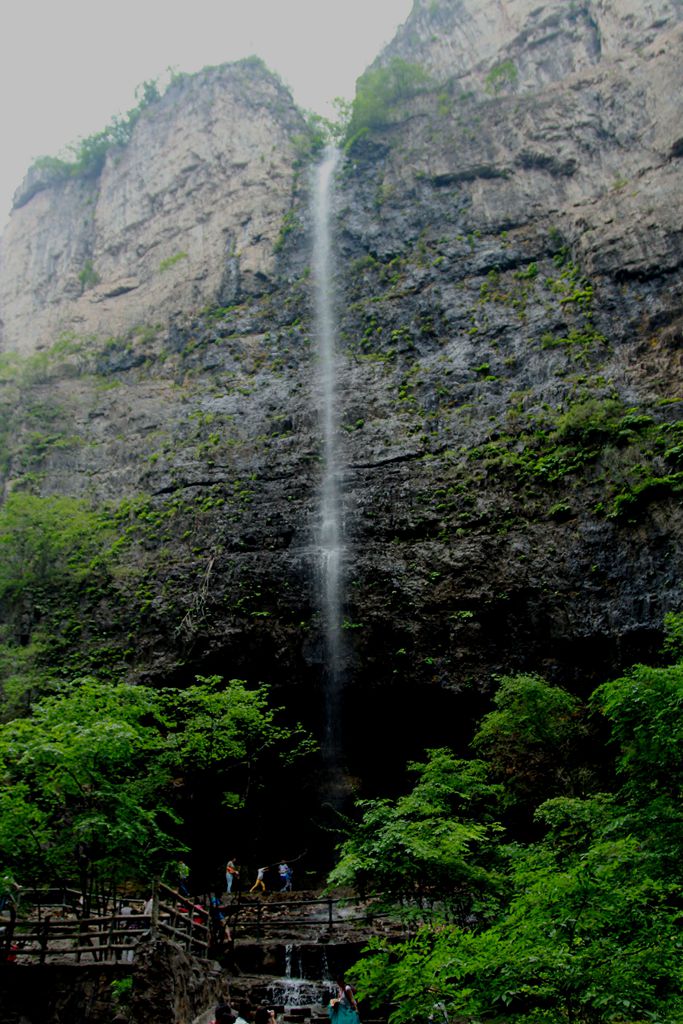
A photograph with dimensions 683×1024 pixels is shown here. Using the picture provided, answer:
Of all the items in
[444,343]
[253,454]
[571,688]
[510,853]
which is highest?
[444,343]

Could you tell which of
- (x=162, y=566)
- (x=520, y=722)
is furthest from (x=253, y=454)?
(x=520, y=722)

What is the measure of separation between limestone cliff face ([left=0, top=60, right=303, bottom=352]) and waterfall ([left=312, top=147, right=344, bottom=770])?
234 centimetres

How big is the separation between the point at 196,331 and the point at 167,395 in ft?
12.5

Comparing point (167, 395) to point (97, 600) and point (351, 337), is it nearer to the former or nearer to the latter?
point (351, 337)

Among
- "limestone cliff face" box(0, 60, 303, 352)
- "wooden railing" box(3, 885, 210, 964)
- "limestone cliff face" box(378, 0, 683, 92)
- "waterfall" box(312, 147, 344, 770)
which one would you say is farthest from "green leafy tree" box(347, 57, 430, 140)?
"wooden railing" box(3, 885, 210, 964)

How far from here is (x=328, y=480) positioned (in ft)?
67.0

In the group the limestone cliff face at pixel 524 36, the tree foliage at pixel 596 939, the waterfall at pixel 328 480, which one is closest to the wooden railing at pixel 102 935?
the tree foliage at pixel 596 939

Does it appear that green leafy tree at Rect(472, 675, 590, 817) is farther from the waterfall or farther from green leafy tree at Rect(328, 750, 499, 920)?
the waterfall

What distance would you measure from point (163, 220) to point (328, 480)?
2285 centimetres

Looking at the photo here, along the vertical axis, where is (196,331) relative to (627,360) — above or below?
above

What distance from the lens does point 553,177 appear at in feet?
90.1

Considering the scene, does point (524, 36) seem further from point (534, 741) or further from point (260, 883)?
point (260, 883)

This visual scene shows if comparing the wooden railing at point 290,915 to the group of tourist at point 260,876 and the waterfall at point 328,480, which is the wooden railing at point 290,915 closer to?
the group of tourist at point 260,876

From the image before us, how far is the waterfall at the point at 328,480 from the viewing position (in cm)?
1689
